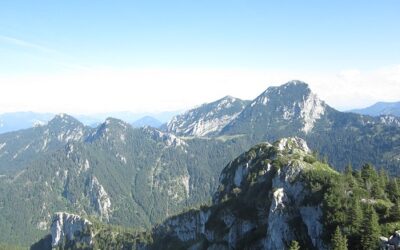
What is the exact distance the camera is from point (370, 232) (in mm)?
92625

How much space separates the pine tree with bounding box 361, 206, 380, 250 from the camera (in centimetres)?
9150

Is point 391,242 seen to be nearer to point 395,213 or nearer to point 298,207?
point 395,213

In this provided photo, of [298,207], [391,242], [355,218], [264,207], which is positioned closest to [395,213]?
[355,218]

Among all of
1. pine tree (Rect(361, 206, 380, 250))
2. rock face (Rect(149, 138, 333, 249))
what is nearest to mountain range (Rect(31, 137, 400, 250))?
rock face (Rect(149, 138, 333, 249))

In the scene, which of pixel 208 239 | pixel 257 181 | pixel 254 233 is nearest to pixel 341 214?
pixel 254 233

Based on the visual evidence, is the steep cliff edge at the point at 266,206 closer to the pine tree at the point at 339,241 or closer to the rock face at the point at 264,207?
the rock face at the point at 264,207

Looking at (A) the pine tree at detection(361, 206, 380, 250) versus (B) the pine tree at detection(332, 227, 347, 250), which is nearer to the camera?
→ (B) the pine tree at detection(332, 227, 347, 250)

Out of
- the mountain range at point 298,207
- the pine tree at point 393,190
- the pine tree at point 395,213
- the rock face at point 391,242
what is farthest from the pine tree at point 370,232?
the pine tree at point 393,190

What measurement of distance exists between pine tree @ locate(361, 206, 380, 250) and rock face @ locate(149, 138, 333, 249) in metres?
12.2

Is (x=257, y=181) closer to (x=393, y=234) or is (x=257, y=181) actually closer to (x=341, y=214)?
(x=341, y=214)

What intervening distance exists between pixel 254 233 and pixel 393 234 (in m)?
50.2

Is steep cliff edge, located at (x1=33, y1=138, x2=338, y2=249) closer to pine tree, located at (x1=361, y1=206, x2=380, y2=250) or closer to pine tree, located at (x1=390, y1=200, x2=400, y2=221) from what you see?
pine tree, located at (x1=361, y1=206, x2=380, y2=250)

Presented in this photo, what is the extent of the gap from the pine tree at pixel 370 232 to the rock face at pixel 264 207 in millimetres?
12182

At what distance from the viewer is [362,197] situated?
114 meters
